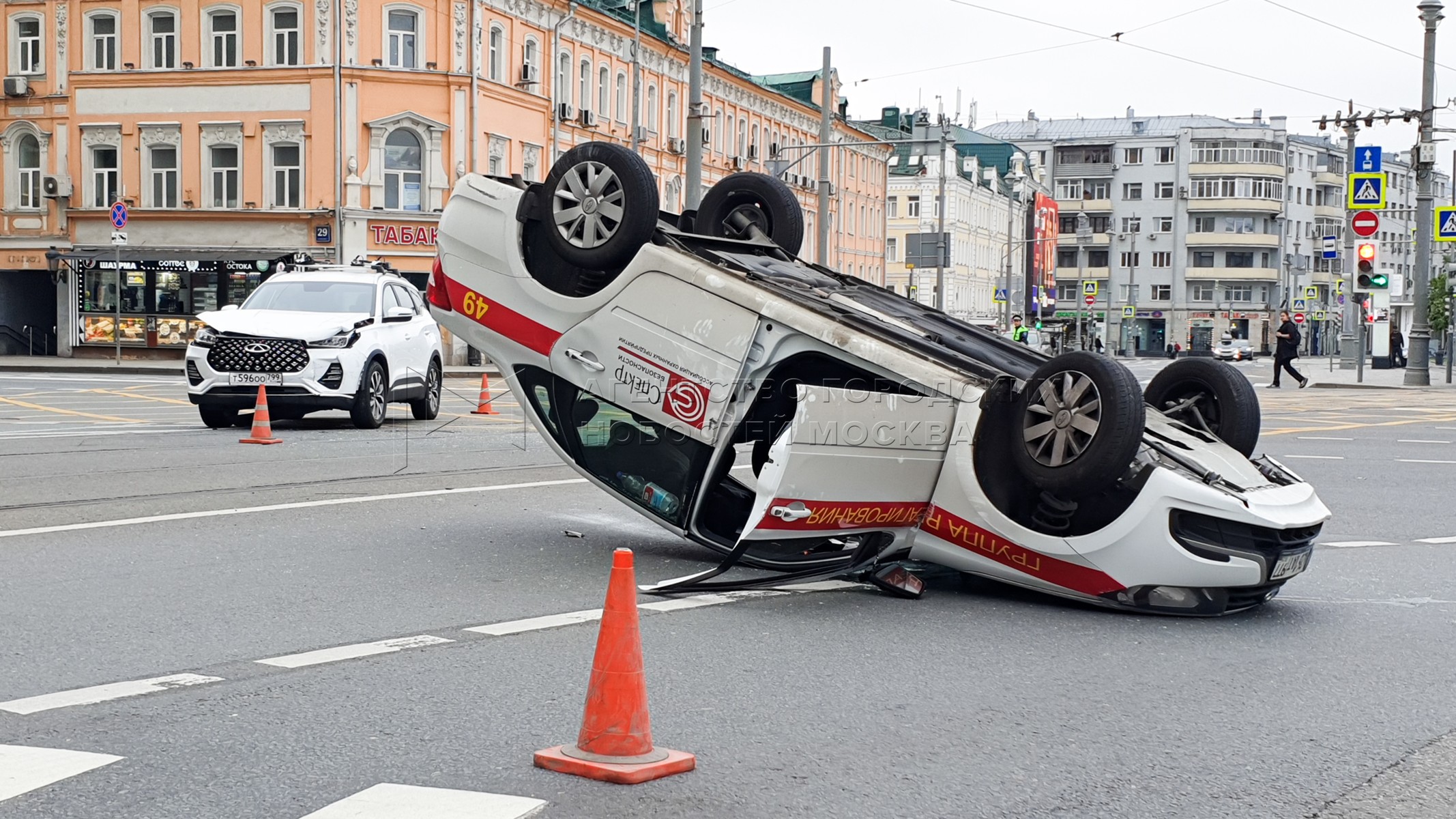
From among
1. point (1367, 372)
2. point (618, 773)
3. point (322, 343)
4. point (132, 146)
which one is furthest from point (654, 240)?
point (1367, 372)

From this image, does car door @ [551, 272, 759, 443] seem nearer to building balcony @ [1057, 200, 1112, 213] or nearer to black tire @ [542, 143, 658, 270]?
black tire @ [542, 143, 658, 270]

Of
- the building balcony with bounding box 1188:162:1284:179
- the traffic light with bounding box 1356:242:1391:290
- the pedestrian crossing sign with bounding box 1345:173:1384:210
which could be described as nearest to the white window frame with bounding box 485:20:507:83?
the pedestrian crossing sign with bounding box 1345:173:1384:210

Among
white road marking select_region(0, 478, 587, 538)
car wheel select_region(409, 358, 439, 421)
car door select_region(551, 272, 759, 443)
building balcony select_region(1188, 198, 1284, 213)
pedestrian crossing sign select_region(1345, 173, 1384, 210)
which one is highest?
building balcony select_region(1188, 198, 1284, 213)

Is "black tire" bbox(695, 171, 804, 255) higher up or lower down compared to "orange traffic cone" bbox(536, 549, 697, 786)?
higher up

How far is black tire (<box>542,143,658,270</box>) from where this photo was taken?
8648 millimetres

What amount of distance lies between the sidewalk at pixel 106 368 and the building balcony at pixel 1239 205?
98.7m

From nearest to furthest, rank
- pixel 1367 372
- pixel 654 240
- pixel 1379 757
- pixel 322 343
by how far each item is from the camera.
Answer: pixel 1379 757
pixel 654 240
pixel 322 343
pixel 1367 372

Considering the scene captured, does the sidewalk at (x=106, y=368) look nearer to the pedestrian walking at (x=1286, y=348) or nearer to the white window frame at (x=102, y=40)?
the white window frame at (x=102, y=40)

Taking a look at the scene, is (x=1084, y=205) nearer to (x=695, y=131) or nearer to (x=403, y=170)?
(x=403, y=170)

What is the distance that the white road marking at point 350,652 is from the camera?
20.2ft

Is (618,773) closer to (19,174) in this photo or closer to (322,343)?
(322,343)

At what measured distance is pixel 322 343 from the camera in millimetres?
17438

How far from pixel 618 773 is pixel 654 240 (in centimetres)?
451

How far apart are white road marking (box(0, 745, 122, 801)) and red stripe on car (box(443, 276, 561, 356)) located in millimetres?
4536
